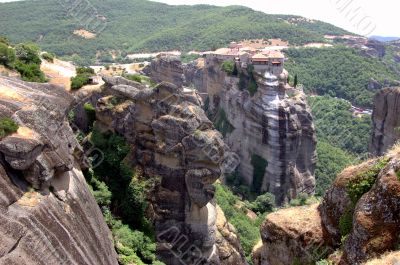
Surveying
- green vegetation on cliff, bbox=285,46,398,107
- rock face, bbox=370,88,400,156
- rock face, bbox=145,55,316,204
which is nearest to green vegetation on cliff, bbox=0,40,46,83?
rock face, bbox=145,55,316,204

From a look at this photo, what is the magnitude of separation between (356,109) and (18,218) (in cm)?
8669

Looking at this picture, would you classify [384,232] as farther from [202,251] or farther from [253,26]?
[253,26]

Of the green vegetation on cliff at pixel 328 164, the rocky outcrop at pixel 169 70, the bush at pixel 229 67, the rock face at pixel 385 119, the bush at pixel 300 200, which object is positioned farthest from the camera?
the rocky outcrop at pixel 169 70

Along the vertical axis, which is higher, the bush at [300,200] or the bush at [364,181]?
the bush at [364,181]

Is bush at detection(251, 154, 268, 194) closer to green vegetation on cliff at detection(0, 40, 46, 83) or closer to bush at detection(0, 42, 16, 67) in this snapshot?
green vegetation on cliff at detection(0, 40, 46, 83)

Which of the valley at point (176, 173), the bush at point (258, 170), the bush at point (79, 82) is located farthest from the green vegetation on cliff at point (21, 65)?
the bush at point (258, 170)

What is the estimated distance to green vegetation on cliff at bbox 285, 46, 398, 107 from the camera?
95625 mm

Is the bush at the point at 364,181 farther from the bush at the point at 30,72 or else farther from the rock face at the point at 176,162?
the bush at the point at 30,72

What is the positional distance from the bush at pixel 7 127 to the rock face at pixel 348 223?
1027 centimetres

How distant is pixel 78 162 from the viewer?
23.4m

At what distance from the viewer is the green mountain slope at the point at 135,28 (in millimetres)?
124812

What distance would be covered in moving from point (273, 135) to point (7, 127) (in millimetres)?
38685

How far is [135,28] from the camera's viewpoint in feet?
520

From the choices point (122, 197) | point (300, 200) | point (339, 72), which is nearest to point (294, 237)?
point (122, 197)
